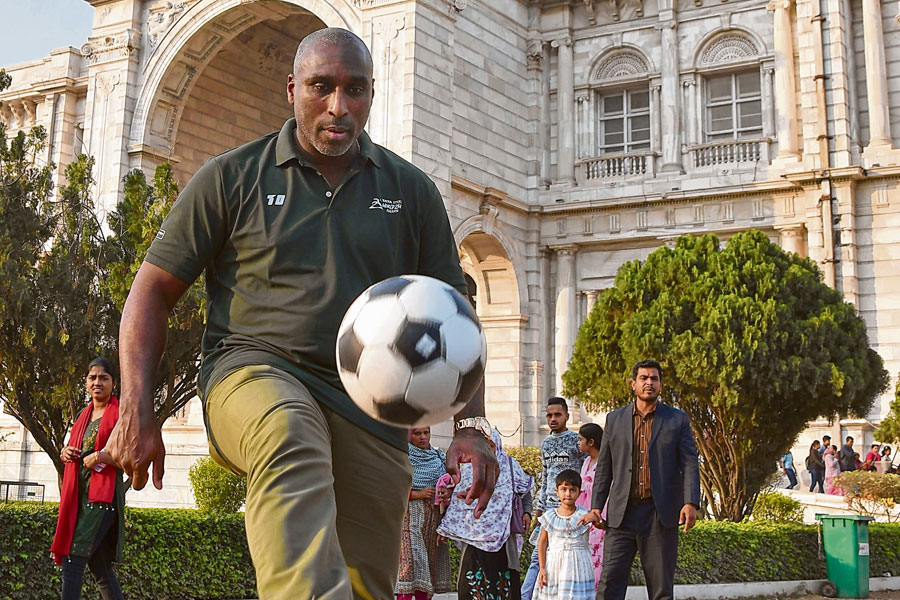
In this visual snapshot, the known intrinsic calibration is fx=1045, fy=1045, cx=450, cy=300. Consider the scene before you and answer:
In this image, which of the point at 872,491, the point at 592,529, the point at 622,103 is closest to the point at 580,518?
the point at 592,529

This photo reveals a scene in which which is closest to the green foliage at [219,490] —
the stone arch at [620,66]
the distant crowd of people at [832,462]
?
the distant crowd of people at [832,462]

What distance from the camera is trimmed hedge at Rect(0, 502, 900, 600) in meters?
7.76

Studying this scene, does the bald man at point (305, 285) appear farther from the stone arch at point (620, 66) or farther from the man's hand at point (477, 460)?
the stone arch at point (620, 66)

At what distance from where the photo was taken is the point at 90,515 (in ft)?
21.3

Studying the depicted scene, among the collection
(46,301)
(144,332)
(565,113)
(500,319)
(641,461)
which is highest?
(565,113)

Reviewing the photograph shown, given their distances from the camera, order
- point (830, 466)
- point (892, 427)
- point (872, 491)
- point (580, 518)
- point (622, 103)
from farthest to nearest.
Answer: point (622, 103) → point (830, 466) → point (892, 427) → point (872, 491) → point (580, 518)

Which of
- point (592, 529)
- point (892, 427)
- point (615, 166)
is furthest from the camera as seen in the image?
point (615, 166)

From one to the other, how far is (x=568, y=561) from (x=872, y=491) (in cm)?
1009

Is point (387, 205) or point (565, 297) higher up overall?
point (565, 297)

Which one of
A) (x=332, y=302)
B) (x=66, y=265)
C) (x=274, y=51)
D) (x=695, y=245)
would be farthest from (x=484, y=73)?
(x=332, y=302)

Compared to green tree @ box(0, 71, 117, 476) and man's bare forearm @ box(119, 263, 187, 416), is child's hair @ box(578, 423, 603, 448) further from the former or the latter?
man's bare forearm @ box(119, 263, 187, 416)

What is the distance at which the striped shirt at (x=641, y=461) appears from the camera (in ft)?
23.2

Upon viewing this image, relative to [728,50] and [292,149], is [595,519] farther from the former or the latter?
[728,50]

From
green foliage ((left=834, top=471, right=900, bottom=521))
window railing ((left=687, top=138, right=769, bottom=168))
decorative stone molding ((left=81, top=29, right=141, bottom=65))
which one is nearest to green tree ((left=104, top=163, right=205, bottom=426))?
green foliage ((left=834, top=471, right=900, bottom=521))
